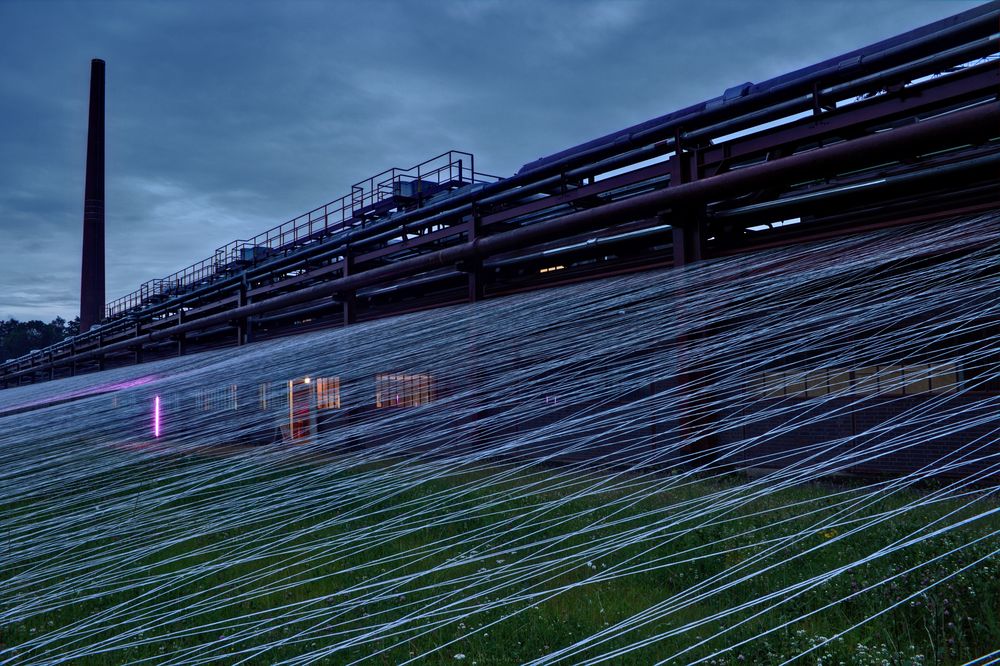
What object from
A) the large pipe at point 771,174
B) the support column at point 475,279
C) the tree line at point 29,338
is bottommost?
the support column at point 475,279

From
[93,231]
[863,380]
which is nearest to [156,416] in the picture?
[863,380]

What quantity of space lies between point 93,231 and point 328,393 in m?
43.5

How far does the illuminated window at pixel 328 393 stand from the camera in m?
5.47

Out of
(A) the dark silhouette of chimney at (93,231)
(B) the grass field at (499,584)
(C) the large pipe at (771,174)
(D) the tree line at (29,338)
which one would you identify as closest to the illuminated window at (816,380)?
(B) the grass field at (499,584)

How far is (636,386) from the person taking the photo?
11.9 ft

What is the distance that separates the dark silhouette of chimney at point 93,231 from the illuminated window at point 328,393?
41109mm

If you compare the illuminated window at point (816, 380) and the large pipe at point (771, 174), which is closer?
the large pipe at point (771, 174)

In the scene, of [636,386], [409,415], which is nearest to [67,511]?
[409,415]

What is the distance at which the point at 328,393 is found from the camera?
559 cm

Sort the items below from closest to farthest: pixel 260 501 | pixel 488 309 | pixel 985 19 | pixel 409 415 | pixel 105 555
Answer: pixel 105 555 → pixel 260 501 → pixel 409 415 → pixel 985 19 → pixel 488 309

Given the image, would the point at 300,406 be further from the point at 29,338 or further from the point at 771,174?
the point at 29,338

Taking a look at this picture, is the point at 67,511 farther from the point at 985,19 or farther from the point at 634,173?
the point at 985,19

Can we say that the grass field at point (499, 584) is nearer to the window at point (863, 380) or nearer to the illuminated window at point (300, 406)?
the window at point (863, 380)

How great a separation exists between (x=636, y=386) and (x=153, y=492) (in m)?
2.45
